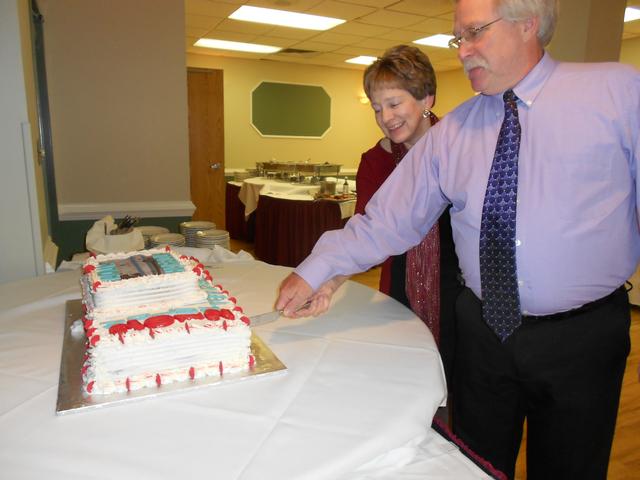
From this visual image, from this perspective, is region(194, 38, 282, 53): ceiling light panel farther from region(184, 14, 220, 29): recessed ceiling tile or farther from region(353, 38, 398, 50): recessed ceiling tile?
region(353, 38, 398, 50): recessed ceiling tile

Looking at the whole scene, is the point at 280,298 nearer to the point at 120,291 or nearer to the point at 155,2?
the point at 120,291

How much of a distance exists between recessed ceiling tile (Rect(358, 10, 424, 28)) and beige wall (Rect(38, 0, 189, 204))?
2.77 meters

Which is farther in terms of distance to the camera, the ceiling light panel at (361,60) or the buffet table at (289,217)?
the ceiling light panel at (361,60)

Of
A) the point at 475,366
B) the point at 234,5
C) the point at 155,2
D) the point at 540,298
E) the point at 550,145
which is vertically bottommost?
the point at 475,366

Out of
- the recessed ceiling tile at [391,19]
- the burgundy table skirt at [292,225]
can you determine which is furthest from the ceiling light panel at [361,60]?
the burgundy table skirt at [292,225]

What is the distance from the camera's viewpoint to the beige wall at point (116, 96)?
305 cm

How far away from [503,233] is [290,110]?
813 cm

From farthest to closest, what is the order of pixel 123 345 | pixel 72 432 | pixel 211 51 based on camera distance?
pixel 211 51, pixel 123 345, pixel 72 432

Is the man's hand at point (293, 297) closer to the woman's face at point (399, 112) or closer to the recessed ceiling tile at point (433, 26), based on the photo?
the woman's face at point (399, 112)

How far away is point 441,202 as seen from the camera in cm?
136

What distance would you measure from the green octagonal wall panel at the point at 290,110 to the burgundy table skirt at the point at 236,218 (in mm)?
2273

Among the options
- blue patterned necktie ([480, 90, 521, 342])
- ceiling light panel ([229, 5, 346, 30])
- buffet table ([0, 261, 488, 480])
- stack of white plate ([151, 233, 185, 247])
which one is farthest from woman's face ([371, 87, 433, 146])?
ceiling light panel ([229, 5, 346, 30])

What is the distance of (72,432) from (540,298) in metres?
1.00

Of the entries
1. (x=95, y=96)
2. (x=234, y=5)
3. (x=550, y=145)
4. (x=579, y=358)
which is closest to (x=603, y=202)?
(x=550, y=145)
